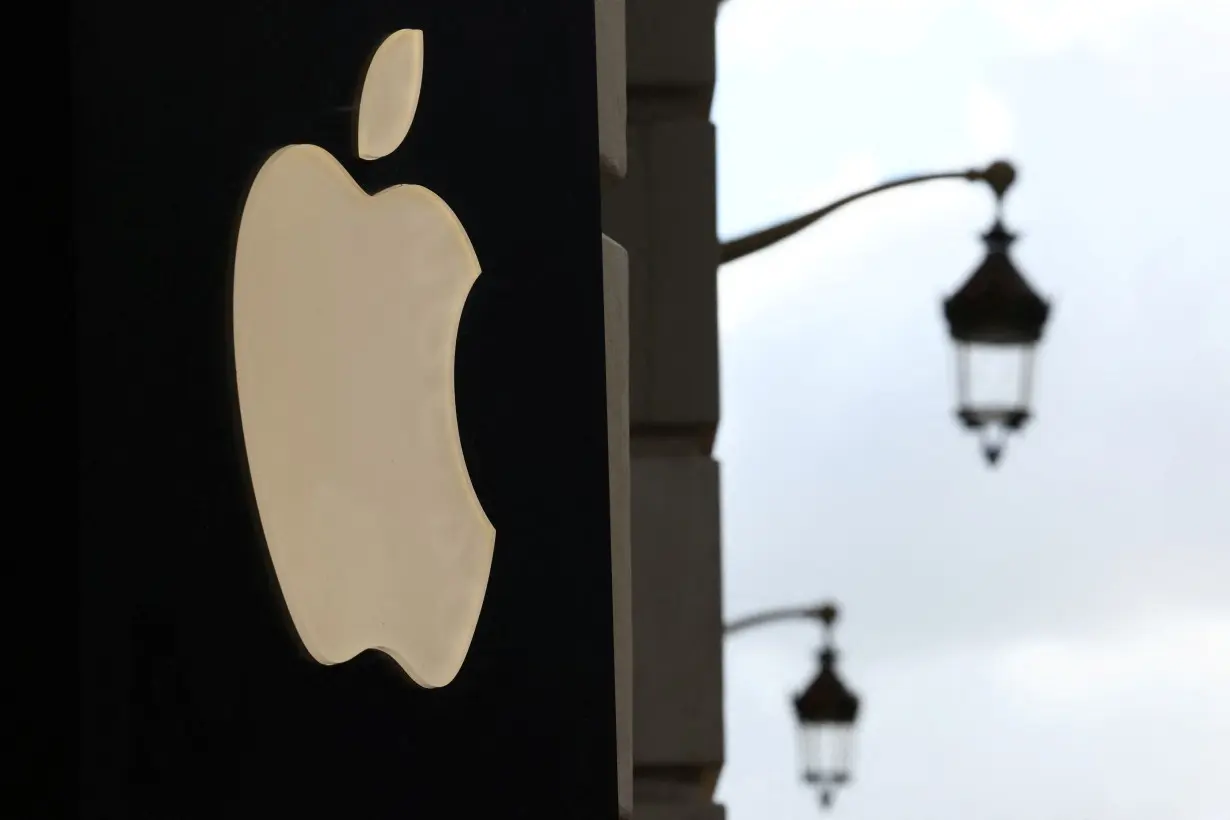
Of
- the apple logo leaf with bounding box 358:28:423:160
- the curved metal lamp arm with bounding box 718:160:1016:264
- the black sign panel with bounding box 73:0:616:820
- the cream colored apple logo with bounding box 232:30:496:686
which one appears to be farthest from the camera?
the curved metal lamp arm with bounding box 718:160:1016:264

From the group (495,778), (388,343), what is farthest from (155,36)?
(495,778)

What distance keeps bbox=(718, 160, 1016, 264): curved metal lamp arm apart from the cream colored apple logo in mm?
2767

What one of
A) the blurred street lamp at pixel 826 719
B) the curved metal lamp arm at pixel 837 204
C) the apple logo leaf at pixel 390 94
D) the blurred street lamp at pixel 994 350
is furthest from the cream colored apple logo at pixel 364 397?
the blurred street lamp at pixel 826 719

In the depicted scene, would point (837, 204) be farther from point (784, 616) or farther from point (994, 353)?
point (784, 616)

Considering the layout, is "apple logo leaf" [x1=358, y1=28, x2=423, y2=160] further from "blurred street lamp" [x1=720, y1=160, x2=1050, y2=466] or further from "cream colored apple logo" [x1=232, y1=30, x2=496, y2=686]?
"blurred street lamp" [x1=720, y1=160, x2=1050, y2=466]

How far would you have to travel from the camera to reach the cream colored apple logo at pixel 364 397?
9.39 ft

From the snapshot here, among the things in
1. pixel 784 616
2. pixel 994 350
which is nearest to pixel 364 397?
pixel 994 350

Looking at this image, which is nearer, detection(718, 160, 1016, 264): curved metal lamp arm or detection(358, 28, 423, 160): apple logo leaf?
detection(358, 28, 423, 160): apple logo leaf

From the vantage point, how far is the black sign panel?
101 inches

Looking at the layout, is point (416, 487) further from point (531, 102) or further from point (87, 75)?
point (87, 75)

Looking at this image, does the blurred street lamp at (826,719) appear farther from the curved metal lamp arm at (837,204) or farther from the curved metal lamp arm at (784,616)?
the curved metal lamp arm at (837,204)

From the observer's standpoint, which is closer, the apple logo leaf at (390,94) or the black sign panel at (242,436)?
the black sign panel at (242,436)

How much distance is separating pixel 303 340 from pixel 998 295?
16.9ft

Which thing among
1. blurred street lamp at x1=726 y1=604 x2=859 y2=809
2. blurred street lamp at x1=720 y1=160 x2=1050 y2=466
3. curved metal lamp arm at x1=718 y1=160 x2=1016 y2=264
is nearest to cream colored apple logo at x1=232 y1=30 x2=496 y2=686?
curved metal lamp arm at x1=718 y1=160 x2=1016 y2=264
